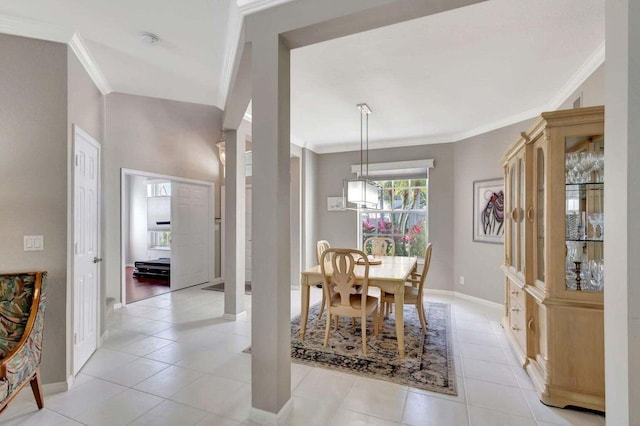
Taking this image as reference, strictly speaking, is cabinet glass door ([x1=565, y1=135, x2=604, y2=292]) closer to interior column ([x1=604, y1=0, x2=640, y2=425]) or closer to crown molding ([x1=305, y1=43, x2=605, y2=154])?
crown molding ([x1=305, y1=43, x2=605, y2=154])

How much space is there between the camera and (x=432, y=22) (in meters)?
2.14

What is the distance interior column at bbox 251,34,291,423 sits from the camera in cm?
185

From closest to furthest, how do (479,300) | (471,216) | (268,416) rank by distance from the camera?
(268,416), (479,300), (471,216)

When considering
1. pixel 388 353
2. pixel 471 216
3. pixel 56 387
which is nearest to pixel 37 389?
pixel 56 387

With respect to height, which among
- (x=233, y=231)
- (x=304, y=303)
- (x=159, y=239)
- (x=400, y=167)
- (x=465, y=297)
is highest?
(x=400, y=167)

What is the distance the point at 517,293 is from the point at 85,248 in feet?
12.9

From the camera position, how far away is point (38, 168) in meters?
2.24

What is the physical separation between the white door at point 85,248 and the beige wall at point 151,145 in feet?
3.18

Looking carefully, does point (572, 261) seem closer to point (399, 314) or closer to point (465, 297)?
point (399, 314)

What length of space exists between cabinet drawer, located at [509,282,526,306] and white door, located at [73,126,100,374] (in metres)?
3.72

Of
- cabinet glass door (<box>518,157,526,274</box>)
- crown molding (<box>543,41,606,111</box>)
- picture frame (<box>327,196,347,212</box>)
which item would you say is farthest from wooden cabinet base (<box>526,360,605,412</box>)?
picture frame (<box>327,196,347,212</box>)

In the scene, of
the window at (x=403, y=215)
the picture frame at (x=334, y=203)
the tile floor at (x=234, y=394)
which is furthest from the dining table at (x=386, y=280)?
the picture frame at (x=334, y=203)

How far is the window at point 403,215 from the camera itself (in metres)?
5.41

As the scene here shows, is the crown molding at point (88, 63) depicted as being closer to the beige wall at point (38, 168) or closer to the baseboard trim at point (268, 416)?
the beige wall at point (38, 168)
